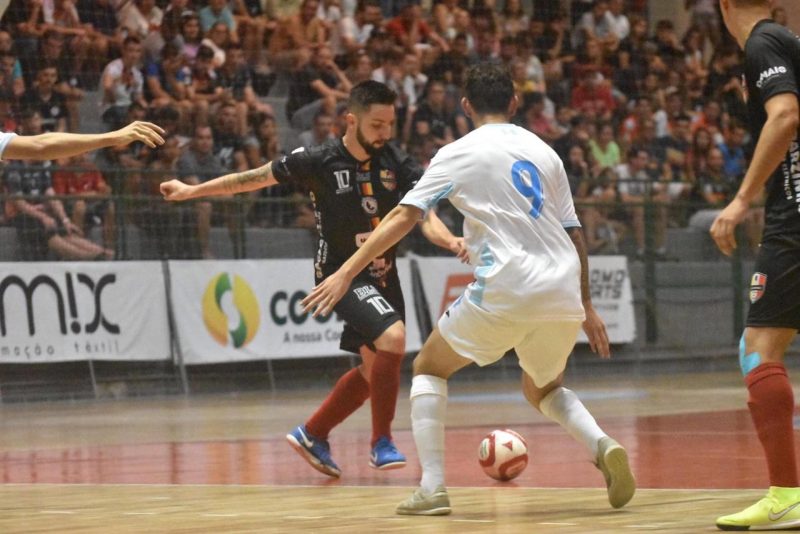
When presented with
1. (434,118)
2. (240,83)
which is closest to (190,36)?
(240,83)

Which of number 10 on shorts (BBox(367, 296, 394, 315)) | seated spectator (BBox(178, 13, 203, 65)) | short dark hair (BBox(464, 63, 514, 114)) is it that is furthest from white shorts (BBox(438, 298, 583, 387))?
seated spectator (BBox(178, 13, 203, 65))

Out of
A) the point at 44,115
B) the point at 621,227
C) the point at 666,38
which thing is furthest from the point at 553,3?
the point at 44,115

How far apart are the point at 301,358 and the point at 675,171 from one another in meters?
8.69

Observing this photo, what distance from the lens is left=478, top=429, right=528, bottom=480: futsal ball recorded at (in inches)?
315

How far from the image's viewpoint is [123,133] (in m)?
7.09

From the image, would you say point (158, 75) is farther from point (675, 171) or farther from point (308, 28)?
point (675, 171)

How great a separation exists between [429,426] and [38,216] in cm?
1034

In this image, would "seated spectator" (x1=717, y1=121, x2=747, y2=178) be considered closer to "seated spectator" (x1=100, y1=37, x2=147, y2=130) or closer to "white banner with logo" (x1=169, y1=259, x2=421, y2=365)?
"white banner with logo" (x1=169, y1=259, x2=421, y2=365)

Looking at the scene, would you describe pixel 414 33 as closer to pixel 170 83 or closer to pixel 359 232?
pixel 170 83

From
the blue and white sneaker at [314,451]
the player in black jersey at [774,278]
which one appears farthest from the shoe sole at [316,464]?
the player in black jersey at [774,278]

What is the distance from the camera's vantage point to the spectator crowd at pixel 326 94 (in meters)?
16.7

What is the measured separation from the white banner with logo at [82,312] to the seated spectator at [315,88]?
11.8ft

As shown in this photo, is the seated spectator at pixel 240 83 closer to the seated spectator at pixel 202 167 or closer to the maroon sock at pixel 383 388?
the seated spectator at pixel 202 167

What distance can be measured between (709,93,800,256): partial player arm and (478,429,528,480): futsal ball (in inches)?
105
